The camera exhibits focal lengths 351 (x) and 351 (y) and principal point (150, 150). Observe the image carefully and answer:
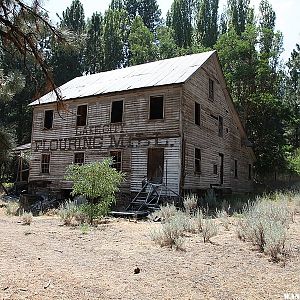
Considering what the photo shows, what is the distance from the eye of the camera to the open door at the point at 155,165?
63.0ft

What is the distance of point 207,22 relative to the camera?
49875mm

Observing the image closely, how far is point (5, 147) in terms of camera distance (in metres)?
6.04

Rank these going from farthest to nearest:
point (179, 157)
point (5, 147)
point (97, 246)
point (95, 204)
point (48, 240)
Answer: point (179, 157)
point (95, 204)
point (48, 240)
point (97, 246)
point (5, 147)

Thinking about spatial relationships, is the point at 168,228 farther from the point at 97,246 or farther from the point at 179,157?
the point at 179,157

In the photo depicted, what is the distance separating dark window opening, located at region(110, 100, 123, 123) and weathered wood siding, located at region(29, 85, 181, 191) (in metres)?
0.23

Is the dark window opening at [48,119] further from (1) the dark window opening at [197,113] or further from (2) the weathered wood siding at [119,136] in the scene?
(1) the dark window opening at [197,113]

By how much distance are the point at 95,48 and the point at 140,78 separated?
A: 32573 millimetres

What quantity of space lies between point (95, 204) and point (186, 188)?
6.25m

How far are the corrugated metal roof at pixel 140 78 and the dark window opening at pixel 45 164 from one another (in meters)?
3.52

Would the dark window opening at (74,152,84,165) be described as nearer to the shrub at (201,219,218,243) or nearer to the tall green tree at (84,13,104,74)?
the shrub at (201,219,218,243)

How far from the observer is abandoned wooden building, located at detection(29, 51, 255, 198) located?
1831 centimetres

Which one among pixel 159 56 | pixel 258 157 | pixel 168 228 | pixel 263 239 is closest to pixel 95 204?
pixel 168 228

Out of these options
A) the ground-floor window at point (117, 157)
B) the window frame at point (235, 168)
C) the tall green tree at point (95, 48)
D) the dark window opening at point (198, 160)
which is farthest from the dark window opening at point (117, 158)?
the tall green tree at point (95, 48)

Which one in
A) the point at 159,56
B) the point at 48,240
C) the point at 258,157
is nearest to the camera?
the point at 48,240
